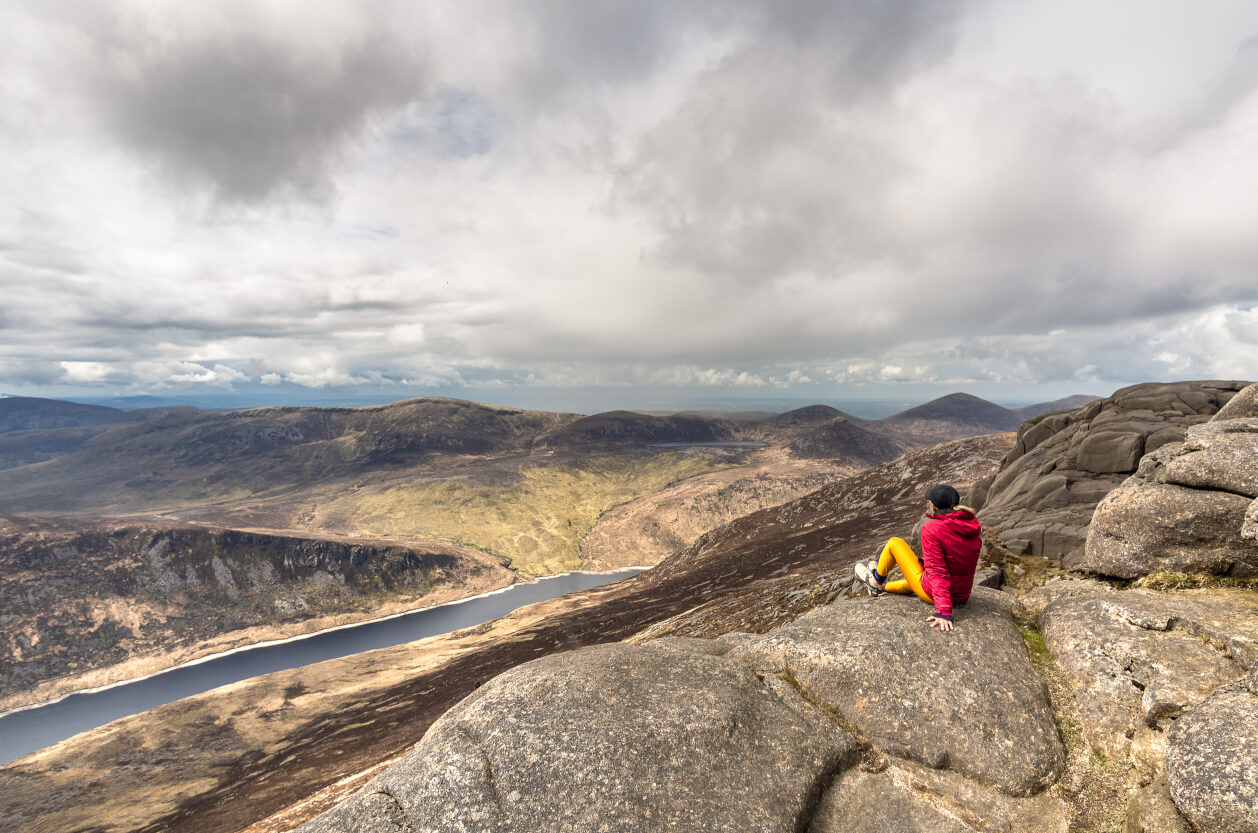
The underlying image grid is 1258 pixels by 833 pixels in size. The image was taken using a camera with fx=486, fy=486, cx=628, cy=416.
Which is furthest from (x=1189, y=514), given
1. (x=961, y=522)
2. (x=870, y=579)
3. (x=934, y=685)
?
(x=934, y=685)

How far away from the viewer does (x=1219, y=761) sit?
352 inches

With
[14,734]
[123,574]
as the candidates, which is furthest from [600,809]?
[123,574]

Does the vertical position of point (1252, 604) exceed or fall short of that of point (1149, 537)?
it falls short

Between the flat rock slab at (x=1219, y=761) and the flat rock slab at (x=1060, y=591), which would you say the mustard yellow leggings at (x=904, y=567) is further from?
the flat rock slab at (x=1219, y=761)

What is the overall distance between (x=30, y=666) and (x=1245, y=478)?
900 ft

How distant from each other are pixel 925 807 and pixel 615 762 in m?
7.04

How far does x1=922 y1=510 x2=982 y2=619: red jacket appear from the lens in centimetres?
1497

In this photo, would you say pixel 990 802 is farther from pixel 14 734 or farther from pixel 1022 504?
pixel 14 734

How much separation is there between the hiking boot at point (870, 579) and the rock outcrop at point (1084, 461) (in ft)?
51.5

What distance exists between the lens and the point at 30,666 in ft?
528

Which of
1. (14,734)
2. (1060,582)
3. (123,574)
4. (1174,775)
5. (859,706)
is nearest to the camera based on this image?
(1174,775)

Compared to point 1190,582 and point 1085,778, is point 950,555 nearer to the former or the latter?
point 1085,778

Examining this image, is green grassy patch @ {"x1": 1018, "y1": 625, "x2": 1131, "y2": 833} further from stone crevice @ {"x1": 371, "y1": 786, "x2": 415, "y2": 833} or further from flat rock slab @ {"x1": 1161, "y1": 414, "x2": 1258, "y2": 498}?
stone crevice @ {"x1": 371, "y1": 786, "x2": 415, "y2": 833}

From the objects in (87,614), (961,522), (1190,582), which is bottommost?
(87,614)
